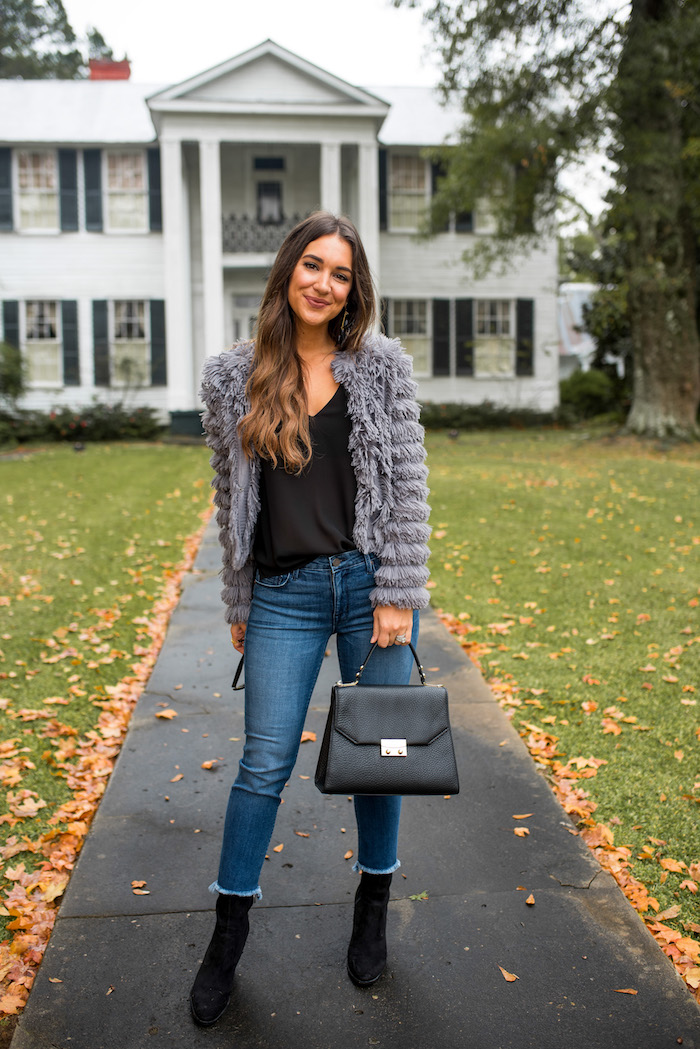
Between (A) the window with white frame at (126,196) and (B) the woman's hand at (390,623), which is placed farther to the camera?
(A) the window with white frame at (126,196)

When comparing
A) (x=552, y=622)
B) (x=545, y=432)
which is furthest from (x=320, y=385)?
(x=545, y=432)

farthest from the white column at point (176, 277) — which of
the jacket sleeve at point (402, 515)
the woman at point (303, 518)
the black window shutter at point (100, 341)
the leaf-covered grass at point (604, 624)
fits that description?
the jacket sleeve at point (402, 515)

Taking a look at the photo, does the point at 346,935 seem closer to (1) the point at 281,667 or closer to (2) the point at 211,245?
(1) the point at 281,667

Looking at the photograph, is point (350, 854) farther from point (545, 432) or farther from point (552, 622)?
point (545, 432)

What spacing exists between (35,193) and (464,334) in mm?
10400

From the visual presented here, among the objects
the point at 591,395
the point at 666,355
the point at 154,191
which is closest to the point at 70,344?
the point at 154,191

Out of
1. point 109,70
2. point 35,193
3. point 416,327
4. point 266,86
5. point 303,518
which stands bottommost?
point 303,518

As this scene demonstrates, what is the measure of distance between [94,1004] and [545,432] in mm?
19009

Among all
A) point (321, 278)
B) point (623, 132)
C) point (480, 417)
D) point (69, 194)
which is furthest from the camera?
point (480, 417)

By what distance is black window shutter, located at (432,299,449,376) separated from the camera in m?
21.6

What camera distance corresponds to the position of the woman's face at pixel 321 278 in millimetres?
2383

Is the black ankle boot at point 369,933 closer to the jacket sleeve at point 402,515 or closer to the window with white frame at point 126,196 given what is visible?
the jacket sleeve at point 402,515

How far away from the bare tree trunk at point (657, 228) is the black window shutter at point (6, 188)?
13458mm

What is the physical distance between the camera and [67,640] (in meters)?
5.66
